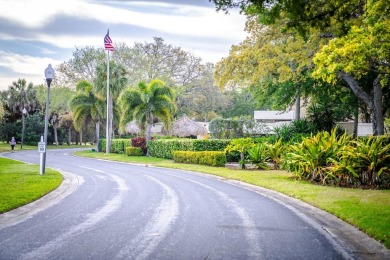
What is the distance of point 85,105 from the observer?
45.2 m

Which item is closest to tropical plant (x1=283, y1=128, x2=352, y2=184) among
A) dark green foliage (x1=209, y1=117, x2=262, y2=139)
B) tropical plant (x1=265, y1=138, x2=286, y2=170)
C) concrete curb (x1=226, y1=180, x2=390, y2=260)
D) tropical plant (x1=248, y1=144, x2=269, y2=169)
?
concrete curb (x1=226, y1=180, x2=390, y2=260)

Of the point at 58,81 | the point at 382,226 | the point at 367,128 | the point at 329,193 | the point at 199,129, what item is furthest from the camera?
the point at 58,81

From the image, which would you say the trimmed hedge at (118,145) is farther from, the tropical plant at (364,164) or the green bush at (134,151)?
the tropical plant at (364,164)

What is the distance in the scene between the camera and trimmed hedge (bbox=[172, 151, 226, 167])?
76.4 ft

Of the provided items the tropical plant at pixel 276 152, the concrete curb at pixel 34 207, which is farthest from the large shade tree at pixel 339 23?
the concrete curb at pixel 34 207

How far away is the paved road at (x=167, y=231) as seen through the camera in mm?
5730

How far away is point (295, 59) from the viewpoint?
2345cm

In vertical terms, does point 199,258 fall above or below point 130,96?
below

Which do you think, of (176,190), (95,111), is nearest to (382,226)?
(176,190)

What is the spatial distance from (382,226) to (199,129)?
41371 millimetres

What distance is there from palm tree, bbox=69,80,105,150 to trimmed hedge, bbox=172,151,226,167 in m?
20.8

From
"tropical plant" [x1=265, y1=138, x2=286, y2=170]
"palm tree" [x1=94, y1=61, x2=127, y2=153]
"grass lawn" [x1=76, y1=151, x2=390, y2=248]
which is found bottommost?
"grass lawn" [x1=76, y1=151, x2=390, y2=248]

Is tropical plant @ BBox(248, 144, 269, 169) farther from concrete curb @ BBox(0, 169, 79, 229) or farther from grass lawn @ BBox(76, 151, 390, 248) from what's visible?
concrete curb @ BBox(0, 169, 79, 229)

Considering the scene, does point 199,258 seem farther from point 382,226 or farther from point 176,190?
point 176,190
